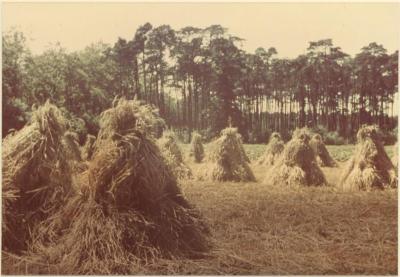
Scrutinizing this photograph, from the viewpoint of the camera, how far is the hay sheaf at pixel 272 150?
36.6 ft

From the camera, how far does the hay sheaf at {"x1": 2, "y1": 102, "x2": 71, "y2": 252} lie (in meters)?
7.19

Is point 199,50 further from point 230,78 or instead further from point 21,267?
point 21,267

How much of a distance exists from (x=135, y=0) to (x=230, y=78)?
2.21 m

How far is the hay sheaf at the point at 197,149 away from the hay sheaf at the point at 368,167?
306cm

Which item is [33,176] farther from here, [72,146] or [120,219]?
[120,219]

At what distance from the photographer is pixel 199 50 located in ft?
28.9

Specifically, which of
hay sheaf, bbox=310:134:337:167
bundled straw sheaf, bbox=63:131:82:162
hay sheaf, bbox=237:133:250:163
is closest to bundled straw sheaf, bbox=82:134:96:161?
bundled straw sheaf, bbox=63:131:82:162

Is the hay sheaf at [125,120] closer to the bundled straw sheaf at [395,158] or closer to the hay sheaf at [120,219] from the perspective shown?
the hay sheaf at [120,219]

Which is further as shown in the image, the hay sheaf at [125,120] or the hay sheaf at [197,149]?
the hay sheaf at [197,149]

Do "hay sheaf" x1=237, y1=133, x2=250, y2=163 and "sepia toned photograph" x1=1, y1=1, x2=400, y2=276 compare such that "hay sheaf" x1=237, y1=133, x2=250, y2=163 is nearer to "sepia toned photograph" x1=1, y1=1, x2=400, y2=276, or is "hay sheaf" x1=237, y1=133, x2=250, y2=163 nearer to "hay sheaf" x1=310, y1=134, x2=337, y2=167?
"sepia toned photograph" x1=1, y1=1, x2=400, y2=276

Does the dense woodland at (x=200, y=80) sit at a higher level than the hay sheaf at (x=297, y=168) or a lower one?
higher

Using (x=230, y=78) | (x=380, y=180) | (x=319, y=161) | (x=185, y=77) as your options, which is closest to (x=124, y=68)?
(x=185, y=77)

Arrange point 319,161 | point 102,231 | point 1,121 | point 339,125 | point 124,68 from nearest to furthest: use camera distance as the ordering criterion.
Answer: point 102,231
point 1,121
point 124,68
point 339,125
point 319,161

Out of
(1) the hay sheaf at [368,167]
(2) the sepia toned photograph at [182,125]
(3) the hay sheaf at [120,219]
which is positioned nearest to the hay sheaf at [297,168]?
(1) the hay sheaf at [368,167]
